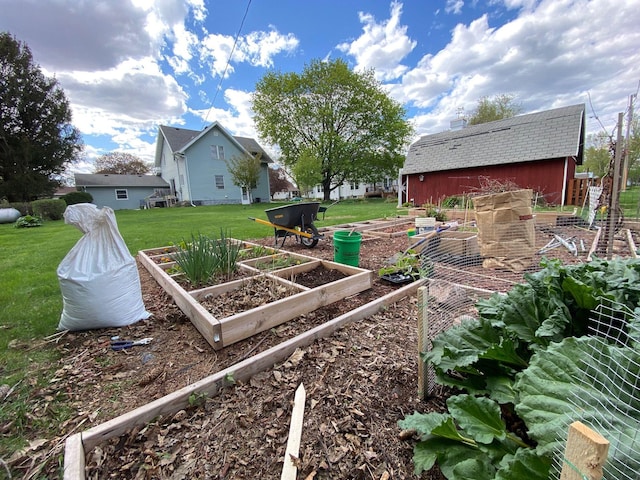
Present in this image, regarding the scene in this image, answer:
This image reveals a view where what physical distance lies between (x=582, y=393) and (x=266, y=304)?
77.7 inches

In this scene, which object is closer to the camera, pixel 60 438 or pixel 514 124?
pixel 60 438

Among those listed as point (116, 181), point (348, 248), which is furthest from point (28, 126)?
point (348, 248)

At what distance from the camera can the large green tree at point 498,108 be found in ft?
87.0

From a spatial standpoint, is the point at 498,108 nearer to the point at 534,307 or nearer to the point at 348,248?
the point at 348,248

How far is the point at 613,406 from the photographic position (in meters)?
0.88

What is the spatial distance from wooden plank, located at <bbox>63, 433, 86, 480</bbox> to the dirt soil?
0.06m

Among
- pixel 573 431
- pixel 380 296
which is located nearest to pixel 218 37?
pixel 380 296

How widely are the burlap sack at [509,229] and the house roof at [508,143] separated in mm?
11436

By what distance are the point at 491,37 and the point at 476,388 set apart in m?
14.4

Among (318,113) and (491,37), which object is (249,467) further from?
(318,113)

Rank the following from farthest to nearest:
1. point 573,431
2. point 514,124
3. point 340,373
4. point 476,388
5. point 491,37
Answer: point 514,124
point 491,37
point 340,373
point 476,388
point 573,431

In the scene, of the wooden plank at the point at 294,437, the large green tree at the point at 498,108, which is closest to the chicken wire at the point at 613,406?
the wooden plank at the point at 294,437

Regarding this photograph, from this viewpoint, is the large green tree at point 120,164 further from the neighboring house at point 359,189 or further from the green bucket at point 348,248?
the green bucket at point 348,248

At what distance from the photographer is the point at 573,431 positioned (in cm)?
60
